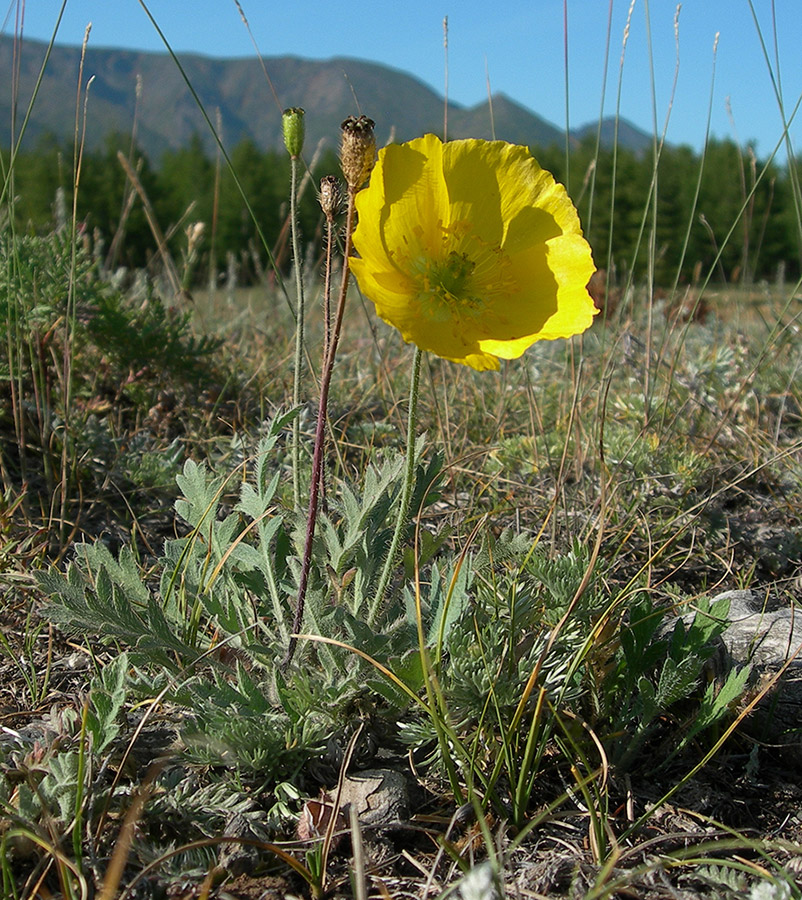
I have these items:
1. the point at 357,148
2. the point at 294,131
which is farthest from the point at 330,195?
the point at 294,131

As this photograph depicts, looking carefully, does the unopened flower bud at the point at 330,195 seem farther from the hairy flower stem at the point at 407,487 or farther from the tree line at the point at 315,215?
the tree line at the point at 315,215

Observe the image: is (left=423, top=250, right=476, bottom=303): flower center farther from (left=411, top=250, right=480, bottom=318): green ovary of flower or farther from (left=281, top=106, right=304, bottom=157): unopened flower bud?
(left=281, top=106, right=304, bottom=157): unopened flower bud

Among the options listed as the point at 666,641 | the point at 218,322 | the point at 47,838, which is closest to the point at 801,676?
the point at 666,641

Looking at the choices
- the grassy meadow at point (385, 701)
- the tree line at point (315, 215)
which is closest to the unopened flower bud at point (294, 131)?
A: the grassy meadow at point (385, 701)

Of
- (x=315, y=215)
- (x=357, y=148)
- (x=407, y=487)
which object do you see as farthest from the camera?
(x=315, y=215)

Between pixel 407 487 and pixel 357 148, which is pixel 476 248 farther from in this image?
pixel 407 487

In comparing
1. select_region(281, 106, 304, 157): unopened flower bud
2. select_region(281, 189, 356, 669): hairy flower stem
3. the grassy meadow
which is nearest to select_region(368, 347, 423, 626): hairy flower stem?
the grassy meadow

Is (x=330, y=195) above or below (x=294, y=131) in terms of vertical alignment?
below
